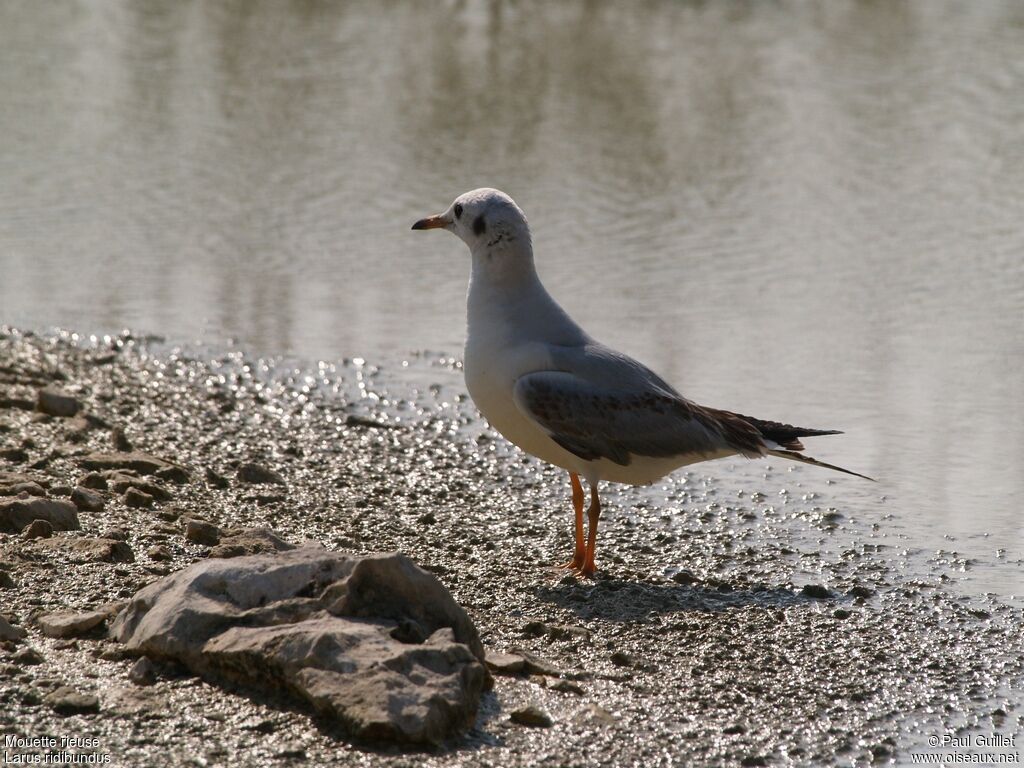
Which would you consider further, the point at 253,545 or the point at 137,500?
the point at 137,500

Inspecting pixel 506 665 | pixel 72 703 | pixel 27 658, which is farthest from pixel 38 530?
pixel 506 665

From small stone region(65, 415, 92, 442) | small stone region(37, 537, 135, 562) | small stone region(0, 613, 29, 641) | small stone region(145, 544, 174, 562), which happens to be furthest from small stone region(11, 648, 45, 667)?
small stone region(65, 415, 92, 442)

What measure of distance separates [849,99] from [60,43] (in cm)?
920

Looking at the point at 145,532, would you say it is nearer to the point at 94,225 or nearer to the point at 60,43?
the point at 94,225

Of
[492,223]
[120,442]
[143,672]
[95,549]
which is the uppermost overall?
[492,223]

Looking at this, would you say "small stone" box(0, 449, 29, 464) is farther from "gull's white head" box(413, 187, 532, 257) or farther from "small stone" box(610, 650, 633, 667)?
"small stone" box(610, 650, 633, 667)

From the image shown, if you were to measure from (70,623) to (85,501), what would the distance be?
53.9 inches

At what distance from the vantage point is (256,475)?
23.2ft

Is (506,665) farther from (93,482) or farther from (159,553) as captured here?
(93,482)

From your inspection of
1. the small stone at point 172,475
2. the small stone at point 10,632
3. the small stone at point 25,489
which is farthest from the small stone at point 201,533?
the small stone at point 10,632

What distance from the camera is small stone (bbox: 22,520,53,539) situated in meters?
5.87

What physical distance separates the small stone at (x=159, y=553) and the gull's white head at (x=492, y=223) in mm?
1818

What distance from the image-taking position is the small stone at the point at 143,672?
469cm

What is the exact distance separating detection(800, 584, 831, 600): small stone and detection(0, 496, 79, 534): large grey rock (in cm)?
294
